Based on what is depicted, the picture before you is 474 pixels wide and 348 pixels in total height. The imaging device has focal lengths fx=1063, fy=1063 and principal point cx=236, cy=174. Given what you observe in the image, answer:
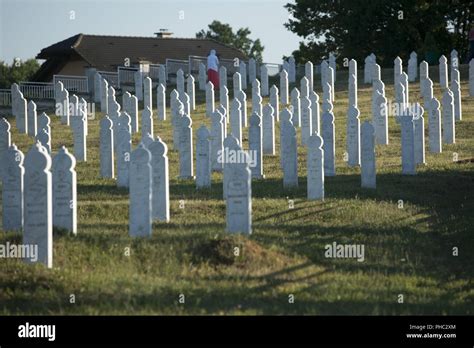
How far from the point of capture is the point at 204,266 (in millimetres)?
13641

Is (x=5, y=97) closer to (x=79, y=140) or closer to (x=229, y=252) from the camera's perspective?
(x=79, y=140)

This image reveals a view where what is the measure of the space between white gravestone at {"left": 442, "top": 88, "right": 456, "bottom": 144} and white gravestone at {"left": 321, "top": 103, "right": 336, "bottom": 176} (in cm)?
637

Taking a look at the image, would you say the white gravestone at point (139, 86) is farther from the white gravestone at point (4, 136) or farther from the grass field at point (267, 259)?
the grass field at point (267, 259)

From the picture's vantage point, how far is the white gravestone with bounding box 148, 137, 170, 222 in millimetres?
16188

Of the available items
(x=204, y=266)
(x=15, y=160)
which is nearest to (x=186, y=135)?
(x=15, y=160)

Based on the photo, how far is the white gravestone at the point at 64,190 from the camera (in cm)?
1492

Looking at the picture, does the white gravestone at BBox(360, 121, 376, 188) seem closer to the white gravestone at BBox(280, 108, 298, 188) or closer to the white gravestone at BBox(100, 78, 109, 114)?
the white gravestone at BBox(280, 108, 298, 188)

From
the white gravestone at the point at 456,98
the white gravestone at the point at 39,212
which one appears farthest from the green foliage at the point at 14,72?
the white gravestone at the point at 39,212

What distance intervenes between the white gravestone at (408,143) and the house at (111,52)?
1403 inches

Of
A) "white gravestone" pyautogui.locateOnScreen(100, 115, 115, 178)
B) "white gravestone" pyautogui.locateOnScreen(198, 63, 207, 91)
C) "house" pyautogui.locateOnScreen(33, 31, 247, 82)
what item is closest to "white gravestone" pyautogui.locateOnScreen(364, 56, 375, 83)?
"white gravestone" pyautogui.locateOnScreen(198, 63, 207, 91)

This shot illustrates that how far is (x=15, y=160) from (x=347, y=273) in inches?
204

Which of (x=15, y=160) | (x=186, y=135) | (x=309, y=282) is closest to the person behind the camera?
(x=309, y=282)

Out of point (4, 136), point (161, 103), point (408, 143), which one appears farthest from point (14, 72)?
point (408, 143)
